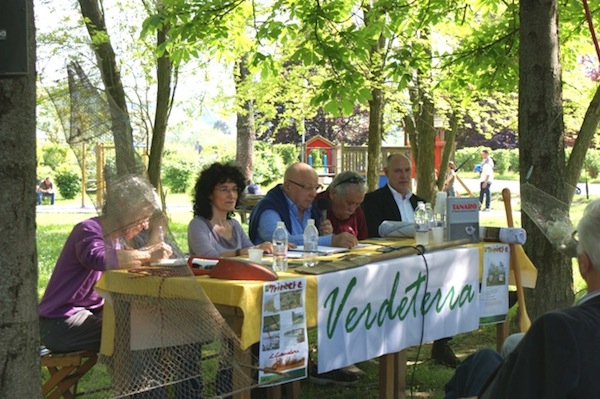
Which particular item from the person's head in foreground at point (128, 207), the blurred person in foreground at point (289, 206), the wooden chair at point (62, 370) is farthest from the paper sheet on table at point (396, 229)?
the person's head in foreground at point (128, 207)

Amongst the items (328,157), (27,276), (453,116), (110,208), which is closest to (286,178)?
(110,208)

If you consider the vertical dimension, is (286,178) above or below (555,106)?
below

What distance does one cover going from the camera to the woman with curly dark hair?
552 centimetres

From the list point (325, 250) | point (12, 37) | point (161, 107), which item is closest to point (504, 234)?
point (325, 250)

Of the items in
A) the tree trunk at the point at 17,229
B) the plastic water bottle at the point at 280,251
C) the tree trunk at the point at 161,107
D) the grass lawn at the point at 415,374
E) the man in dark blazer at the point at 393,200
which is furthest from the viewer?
the tree trunk at the point at 161,107

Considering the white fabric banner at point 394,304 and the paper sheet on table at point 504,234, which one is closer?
the white fabric banner at point 394,304

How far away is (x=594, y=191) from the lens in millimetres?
28484

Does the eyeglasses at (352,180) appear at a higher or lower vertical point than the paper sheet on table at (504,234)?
higher

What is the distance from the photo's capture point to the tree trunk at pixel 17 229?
9.86ft

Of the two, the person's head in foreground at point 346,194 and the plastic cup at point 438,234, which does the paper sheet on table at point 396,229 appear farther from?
the plastic cup at point 438,234

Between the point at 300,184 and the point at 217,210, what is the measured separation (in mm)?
659

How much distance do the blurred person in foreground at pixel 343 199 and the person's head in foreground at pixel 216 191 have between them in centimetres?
95

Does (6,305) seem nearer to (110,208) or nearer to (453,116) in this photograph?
(110,208)

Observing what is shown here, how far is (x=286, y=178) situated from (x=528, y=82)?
2107 mm
